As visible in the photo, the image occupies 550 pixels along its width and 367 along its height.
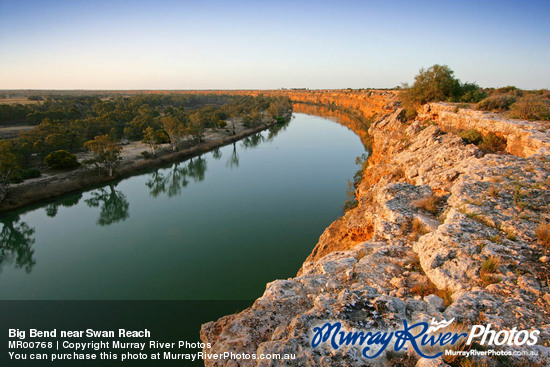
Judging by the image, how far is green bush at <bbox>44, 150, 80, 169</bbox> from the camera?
2256cm

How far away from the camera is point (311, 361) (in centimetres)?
277

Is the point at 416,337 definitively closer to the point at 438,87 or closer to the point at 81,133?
the point at 438,87

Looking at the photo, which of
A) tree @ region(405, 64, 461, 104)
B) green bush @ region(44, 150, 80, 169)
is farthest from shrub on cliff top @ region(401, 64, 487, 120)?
green bush @ region(44, 150, 80, 169)

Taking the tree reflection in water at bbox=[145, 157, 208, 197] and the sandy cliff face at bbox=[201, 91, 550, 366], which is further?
the tree reflection in water at bbox=[145, 157, 208, 197]

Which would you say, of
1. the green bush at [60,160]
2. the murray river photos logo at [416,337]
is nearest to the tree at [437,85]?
the murray river photos logo at [416,337]

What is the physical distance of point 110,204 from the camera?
19.1m

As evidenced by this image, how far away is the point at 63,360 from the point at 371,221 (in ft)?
30.6

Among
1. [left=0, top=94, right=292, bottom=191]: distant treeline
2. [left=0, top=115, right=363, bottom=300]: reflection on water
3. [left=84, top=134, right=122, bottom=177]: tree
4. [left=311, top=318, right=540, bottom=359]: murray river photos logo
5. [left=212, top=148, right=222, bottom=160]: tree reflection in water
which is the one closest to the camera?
[left=311, top=318, right=540, bottom=359]: murray river photos logo

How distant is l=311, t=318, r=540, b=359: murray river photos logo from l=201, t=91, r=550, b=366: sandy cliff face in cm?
7

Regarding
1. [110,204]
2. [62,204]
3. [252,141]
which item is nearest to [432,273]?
[110,204]

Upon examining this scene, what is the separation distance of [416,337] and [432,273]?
1.19 meters

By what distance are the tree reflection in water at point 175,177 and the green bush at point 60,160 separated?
22.0 feet

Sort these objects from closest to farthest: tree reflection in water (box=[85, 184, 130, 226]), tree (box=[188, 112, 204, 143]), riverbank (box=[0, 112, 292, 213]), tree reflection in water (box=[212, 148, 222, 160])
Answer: tree reflection in water (box=[85, 184, 130, 226]) < riverbank (box=[0, 112, 292, 213]) < tree reflection in water (box=[212, 148, 222, 160]) < tree (box=[188, 112, 204, 143])

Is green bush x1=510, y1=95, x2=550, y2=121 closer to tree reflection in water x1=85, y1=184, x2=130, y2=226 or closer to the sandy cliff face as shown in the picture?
the sandy cliff face
